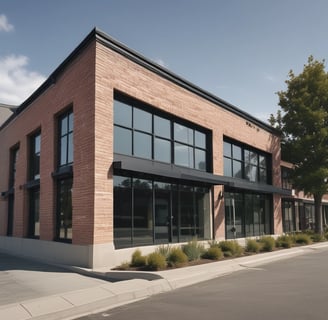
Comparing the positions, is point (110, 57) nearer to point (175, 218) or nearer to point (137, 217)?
point (137, 217)

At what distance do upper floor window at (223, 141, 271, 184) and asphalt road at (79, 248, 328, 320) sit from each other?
34.8 feet

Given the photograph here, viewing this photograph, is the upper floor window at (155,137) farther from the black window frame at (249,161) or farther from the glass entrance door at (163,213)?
the black window frame at (249,161)

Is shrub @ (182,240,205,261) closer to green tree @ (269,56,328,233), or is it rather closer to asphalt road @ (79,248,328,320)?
asphalt road @ (79,248,328,320)

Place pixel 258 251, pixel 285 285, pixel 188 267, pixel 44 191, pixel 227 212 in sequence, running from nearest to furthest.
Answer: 1. pixel 285 285
2. pixel 188 267
3. pixel 44 191
4. pixel 258 251
5. pixel 227 212

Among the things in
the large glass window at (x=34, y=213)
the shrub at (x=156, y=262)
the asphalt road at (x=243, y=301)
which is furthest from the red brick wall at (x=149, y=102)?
the large glass window at (x=34, y=213)

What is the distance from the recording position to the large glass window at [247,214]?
2145cm

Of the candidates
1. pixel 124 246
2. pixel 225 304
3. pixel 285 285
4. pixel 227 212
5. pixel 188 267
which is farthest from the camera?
pixel 227 212

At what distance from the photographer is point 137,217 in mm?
15242

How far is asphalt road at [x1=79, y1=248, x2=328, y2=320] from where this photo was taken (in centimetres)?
748

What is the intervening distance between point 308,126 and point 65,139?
1787cm

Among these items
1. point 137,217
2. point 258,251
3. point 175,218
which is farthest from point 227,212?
point 137,217

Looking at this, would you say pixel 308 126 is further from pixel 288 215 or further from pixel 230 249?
pixel 230 249

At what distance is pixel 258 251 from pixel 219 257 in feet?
13.1

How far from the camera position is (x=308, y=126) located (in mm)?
27250
